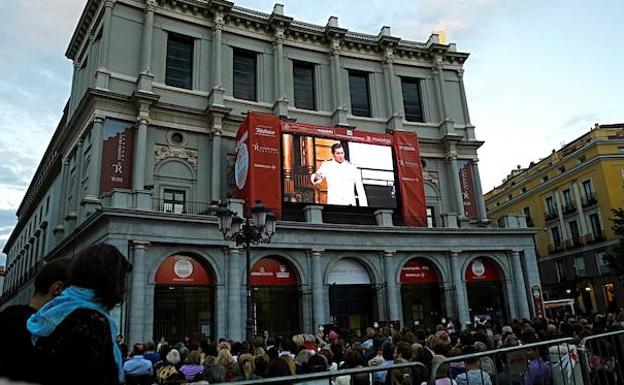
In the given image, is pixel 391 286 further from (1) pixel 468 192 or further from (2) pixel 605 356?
(2) pixel 605 356

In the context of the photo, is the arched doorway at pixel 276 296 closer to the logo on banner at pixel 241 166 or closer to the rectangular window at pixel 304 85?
the logo on banner at pixel 241 166

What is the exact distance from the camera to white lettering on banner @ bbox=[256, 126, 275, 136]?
22.6m

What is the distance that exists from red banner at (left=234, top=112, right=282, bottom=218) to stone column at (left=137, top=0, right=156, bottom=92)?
5.15 m

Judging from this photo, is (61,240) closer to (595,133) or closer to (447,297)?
(447,297)

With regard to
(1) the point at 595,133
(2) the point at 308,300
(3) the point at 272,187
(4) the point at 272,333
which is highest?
(1) the point at 595,133

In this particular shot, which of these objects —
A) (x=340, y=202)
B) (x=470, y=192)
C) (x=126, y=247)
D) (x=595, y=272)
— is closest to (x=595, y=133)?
(x=595, y=272)

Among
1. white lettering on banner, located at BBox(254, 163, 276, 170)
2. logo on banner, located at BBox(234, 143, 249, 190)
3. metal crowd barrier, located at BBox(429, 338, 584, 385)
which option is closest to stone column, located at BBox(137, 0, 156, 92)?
logo on banner, located at BBox(234, 143, 249, 190)

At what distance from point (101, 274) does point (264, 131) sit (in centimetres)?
2046

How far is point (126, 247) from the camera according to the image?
Answer: 18.1 meters

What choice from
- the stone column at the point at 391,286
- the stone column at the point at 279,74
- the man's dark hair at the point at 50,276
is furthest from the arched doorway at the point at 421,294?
the man's dark hair at the point at 50,276

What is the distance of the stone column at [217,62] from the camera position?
80.1 ft

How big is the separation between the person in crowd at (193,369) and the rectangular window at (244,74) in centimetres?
2035

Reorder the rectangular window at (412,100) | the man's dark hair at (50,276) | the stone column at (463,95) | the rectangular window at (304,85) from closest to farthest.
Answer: the man's dark hair at (50,276), the rectangular window at (304,85), the rectangular window at (412,100), the stone column at (463,95)

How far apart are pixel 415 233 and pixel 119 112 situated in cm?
1582
